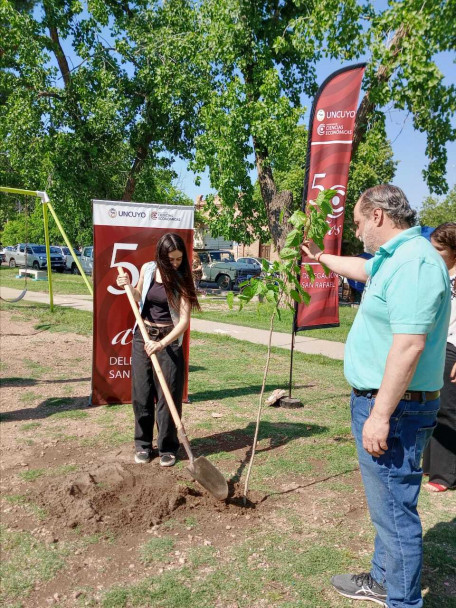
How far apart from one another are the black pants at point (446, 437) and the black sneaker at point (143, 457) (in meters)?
2.31

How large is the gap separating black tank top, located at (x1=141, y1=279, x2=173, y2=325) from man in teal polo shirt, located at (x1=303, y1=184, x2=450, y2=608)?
7.61ft

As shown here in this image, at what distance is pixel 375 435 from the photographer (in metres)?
2.26

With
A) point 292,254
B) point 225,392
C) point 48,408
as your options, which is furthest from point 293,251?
point 48,408

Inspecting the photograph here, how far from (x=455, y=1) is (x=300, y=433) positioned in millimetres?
10585

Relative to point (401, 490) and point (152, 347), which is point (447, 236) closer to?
point (401, 490)

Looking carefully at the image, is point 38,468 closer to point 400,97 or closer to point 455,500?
point 455,500

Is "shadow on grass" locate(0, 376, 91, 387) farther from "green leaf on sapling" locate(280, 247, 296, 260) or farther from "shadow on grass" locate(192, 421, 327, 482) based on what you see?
"green leaf on sapling" locate(280, 247, 296, 260)

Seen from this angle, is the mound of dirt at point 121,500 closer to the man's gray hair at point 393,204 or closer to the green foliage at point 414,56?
the man's gray hair at point 393,204

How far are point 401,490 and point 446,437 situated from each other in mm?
2188

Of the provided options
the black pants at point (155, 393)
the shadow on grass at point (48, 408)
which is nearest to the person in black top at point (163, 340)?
the black pants at point (155, 393)

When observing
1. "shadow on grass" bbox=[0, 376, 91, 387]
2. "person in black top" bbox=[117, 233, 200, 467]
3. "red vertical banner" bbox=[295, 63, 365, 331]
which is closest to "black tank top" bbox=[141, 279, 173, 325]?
"person in black top" bbox=[117, 233, 200, 467]

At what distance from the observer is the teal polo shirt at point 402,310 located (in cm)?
215

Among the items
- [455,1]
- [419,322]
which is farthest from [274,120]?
[419,322]

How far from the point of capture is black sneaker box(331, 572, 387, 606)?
2807 millimetres
